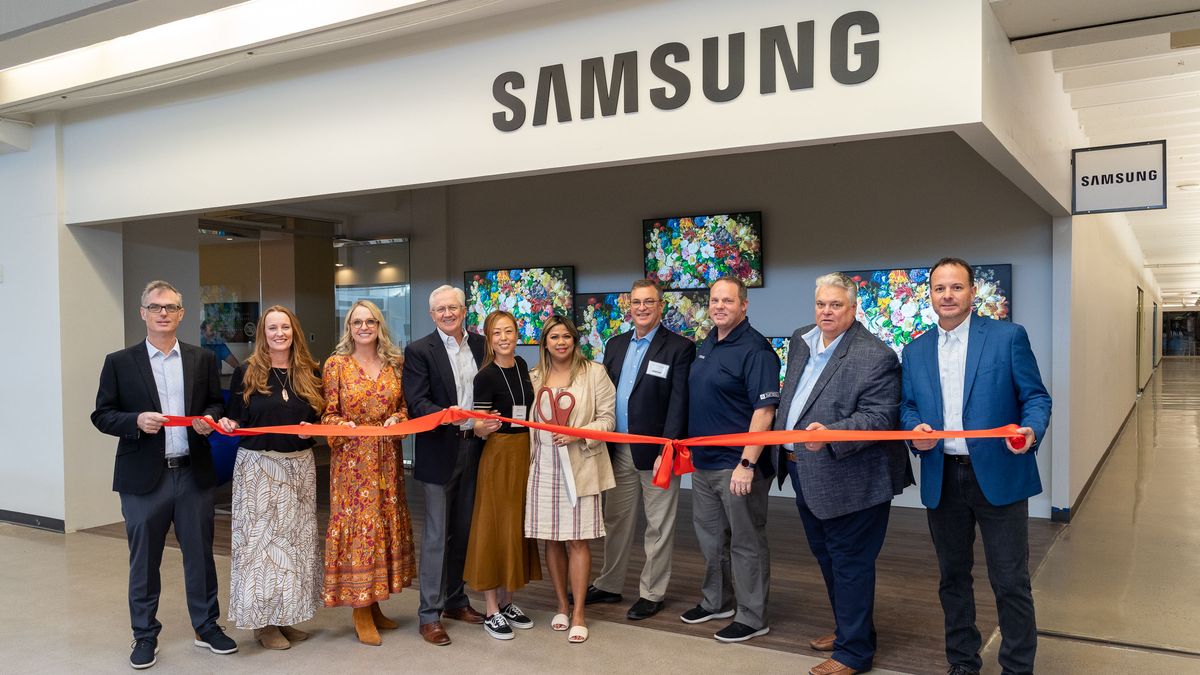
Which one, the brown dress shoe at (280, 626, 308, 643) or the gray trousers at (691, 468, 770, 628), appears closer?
the gray trousers at (691, 468, 770, 628)

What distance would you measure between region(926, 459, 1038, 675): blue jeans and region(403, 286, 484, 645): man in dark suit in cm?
220

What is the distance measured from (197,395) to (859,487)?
310 centimetres

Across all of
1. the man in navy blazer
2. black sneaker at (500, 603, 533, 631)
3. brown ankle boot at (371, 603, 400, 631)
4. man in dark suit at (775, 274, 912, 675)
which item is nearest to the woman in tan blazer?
black sneaker at (500, 603, 533, 631)

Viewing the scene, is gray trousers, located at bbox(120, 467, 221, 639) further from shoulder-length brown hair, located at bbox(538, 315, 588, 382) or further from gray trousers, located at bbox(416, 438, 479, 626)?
shoulder-length brown hair, located at bbox(538, 315, 588, 382)

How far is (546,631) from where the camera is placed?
444 cm

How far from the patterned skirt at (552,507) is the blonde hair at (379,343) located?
31.4 inches

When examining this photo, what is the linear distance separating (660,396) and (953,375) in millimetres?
1573

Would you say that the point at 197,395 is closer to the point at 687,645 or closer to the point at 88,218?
the point at 687,645

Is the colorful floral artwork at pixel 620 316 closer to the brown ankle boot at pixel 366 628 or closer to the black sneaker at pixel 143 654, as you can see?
the brown ankle boot at pixel 366 628

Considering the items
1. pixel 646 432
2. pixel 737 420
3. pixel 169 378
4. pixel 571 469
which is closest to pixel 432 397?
pixel 571 469

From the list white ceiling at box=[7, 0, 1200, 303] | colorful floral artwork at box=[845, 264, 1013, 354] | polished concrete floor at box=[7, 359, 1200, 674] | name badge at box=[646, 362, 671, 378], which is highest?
white ceiling at box=[7, 0, 1200, 303]

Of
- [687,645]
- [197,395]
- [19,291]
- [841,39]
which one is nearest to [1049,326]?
[841,39]

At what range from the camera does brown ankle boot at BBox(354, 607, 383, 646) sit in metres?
4.30

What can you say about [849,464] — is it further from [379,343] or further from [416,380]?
[379,343]
